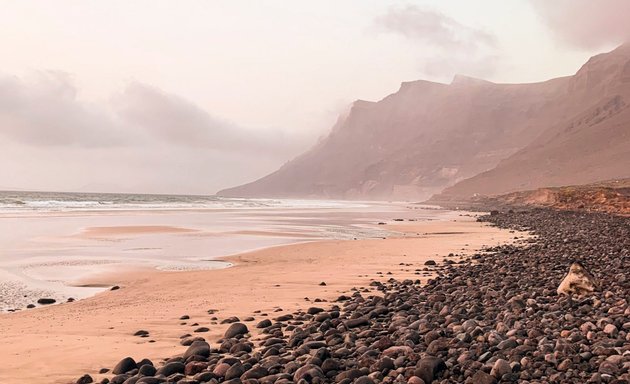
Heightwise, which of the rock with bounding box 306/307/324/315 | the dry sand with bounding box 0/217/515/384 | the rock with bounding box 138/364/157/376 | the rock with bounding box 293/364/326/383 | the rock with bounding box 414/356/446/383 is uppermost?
the rock with bounding box 414/356/446/383

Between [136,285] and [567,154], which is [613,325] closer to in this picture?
[136,285]

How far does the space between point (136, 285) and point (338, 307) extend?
636 centimetres

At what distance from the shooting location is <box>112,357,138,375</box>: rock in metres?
6.27

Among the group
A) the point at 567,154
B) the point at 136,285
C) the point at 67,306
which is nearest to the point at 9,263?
the point at 136,285

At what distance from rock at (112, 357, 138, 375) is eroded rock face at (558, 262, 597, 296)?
868 cm

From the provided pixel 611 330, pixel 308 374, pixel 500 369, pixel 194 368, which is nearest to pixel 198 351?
pixel 194 368

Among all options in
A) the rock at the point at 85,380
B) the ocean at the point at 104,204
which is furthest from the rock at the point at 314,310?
the ocean at the point at 104,204

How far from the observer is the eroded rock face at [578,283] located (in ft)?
33.3

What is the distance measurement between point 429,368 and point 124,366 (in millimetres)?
3917

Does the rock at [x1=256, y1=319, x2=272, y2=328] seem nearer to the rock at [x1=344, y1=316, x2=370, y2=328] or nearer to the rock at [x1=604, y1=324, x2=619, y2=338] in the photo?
the rock at [x1=344, y1=316, x2=370, y2=328]

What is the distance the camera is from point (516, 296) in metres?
10.0

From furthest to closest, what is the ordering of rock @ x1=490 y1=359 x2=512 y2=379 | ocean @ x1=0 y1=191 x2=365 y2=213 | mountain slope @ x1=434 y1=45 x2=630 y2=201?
mountain slope @ x1=434 y1=45 x2=630 y2=201 < ocean @ x1=0 y1=191 x2=365 y2=213 < rock @ x1=490 y1=359 x2=512 y2=379

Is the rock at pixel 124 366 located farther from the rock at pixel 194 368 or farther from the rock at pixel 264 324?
the rock at pixel 264 324

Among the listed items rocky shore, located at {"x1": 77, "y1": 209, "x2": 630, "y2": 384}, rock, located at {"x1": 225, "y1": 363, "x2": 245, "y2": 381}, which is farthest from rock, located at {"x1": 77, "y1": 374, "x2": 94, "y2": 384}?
rock, located at {"x1": 225, "y1": 363, "x2": 245, "y2": 381}
